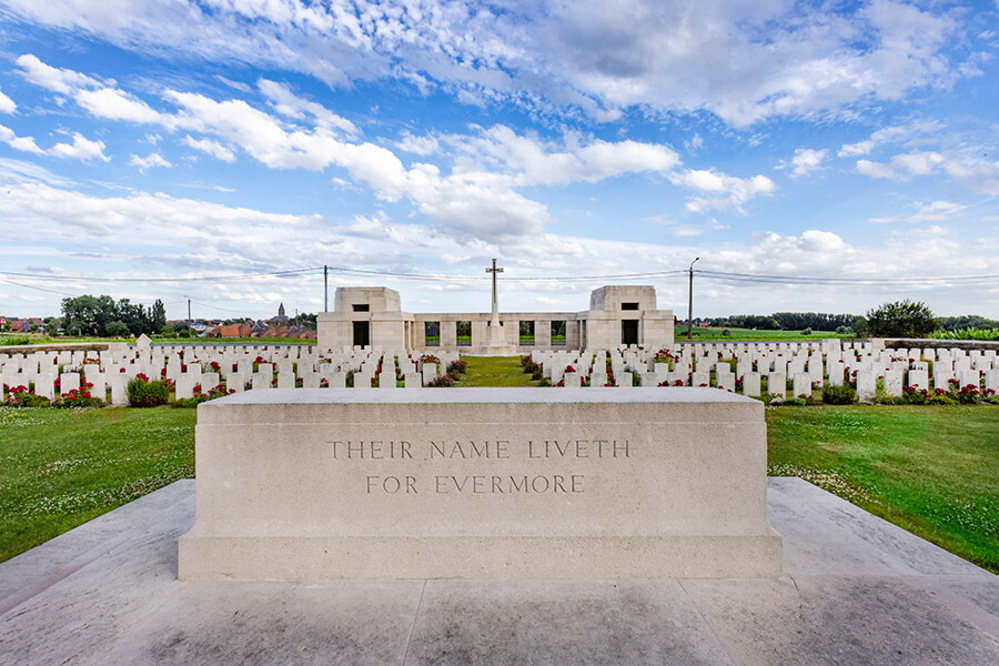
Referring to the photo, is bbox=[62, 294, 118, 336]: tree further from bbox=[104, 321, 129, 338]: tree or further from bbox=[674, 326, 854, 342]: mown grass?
bbox=[674, 326, 854, 342]: mown grass

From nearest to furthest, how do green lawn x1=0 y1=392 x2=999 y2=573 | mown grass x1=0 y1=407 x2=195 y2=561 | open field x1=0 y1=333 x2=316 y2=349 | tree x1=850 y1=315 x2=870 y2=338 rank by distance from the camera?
green lawn x1=0 y1=392 x2=999 y2=573
mown grass x1=0 y1=407 x2=195 y2=561
open field x1=0 y1=333 x2=316 y2=349
tree x1=850 y1=315 x2=870 y2=338

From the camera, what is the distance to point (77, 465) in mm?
6211

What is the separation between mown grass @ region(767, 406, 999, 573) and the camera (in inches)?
166

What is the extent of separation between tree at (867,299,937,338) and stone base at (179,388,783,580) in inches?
1514

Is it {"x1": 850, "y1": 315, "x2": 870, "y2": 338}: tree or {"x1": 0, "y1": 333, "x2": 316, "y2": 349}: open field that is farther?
{"x1": 850, "y1": 315, "x2": 870, "y2": 338}: tree

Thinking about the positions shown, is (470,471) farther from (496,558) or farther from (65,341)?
(65,341)

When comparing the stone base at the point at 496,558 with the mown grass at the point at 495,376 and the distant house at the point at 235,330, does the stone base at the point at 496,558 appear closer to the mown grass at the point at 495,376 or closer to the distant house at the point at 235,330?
the mown grass at the point at 495,376

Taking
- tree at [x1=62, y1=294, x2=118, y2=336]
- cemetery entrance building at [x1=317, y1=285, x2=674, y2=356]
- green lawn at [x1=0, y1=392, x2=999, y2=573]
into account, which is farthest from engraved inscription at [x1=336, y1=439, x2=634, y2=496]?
tree at [x1=62, y1=294, x2=118, y2=336]

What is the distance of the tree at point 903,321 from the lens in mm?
31766

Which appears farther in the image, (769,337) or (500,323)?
(769,337)

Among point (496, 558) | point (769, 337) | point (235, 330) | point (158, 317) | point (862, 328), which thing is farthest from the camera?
point (235, 330)

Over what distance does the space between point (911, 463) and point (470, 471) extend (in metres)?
6.42

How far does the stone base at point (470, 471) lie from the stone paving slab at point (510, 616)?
34 cm

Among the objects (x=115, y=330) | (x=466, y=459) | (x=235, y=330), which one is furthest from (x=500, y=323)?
(x=235, y=330)
